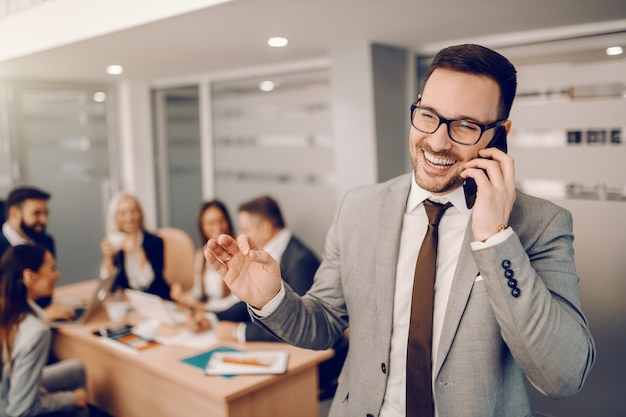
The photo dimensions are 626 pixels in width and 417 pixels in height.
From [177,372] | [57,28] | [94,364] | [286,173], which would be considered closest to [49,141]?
[57,28]

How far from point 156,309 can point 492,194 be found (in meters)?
2.36

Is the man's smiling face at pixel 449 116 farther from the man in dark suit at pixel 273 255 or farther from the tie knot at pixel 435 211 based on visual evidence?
the man in dark suit at pixel 273 255

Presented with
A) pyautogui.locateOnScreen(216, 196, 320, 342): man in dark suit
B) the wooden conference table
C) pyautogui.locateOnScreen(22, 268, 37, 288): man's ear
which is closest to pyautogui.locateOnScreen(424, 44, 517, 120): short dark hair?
the wooden conference table

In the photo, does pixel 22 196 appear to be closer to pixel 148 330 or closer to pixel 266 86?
pixel 148 330

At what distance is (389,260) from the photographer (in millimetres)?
1441

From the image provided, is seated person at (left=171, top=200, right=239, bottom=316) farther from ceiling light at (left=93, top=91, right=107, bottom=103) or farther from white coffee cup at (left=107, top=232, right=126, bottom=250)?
ceiling light at (left=93, top=91, right=107, bottom=103)

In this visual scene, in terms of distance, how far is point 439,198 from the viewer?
4.73 ft

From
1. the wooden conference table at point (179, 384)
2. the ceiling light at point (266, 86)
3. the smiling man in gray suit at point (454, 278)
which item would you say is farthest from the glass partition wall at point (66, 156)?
the smiling man in gray suit at point (454, 278)

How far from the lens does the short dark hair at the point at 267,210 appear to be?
3.32m

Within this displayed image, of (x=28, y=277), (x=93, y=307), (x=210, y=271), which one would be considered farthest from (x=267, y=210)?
(x=28, y=277)

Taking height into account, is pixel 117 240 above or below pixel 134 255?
above

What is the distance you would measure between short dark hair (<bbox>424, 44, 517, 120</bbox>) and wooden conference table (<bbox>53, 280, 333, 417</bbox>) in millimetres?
1579

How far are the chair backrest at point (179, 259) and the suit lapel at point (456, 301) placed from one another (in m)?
3.32

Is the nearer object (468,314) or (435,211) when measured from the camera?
(468,314)
